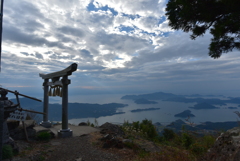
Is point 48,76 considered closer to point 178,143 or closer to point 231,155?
point 178,143

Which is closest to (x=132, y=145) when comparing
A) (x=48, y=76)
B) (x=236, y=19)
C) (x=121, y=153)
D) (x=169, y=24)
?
(x=121, y=153)

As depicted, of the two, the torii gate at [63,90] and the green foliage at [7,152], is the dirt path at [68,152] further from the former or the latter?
the torii gate at [63,90]

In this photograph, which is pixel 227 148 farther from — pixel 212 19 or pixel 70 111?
pixel 70 111

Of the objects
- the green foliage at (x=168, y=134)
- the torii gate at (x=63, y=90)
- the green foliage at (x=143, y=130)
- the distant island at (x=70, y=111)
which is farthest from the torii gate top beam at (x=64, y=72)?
the distant island at (x=70, y=111)

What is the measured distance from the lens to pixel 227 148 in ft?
9.82

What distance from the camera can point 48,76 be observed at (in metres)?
8.78

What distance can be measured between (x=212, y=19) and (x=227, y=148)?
2.53 metres

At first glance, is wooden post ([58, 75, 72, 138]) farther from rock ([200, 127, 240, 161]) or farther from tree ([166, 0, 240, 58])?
rock ([200, 127, 240, 161])

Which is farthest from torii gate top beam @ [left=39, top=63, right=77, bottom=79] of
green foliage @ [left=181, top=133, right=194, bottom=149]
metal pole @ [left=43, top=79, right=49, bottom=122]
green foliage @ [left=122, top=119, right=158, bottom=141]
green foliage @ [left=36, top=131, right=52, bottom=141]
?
green foliage @ [left=181, top=133, right=194, bottom=149]

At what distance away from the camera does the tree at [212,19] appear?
2.64m

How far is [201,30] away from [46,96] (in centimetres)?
869

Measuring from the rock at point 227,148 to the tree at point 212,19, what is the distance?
1.68m

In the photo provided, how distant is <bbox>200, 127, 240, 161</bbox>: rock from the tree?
1676mm

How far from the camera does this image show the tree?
264cm
